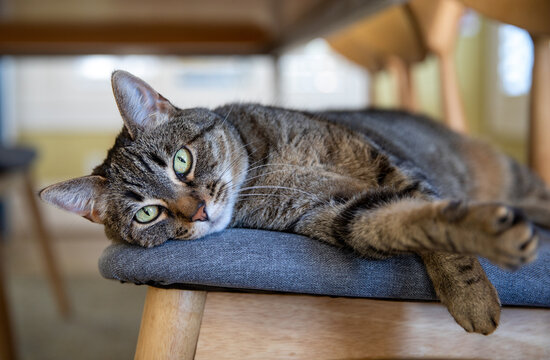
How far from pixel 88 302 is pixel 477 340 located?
196cm

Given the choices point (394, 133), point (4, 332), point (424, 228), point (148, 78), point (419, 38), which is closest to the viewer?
point (424, 228)

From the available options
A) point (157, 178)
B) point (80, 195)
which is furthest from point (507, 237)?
point (80, 195)

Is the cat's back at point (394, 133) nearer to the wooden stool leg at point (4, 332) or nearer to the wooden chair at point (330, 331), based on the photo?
the wooden chair at point (330, 331)

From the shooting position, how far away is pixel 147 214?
33.9 inches

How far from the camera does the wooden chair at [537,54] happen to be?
0.99 metres

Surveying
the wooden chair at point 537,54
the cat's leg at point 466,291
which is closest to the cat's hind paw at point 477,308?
the cat's leg at point 466,291

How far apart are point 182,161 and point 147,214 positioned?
0.11 metres

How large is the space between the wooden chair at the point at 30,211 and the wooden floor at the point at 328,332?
96 centimetres

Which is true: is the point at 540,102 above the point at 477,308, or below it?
above

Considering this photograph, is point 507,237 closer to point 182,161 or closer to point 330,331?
point 330,331

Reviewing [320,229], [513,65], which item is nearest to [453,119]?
[513,65]

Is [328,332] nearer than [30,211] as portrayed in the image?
Yes

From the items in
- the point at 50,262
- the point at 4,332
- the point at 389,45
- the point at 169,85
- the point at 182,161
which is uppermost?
the point at 389,45

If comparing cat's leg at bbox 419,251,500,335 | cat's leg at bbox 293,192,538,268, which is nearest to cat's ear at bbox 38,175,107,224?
cat's leg at bbox 293,192,538,268
